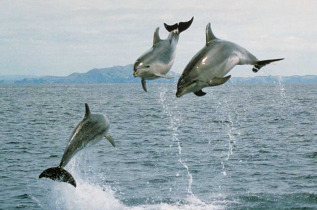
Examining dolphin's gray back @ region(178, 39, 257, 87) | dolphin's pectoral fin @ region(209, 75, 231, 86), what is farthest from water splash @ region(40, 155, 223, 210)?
dolphin's pectoral fin @ region(209, 75, 231, 86)

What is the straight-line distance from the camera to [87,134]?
759cm

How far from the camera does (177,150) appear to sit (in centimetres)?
6812

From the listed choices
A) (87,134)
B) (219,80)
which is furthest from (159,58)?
(87,134)

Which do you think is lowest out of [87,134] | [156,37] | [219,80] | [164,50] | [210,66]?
[87,134]

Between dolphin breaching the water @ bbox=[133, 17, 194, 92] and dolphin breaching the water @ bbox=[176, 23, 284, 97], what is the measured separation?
0.77 feet

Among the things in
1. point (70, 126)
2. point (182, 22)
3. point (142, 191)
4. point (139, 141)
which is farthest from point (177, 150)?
point (182, 22)

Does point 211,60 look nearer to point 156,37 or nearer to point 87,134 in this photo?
point 156,37

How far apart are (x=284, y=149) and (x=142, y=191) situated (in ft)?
102

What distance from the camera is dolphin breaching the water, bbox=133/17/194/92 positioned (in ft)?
14.6

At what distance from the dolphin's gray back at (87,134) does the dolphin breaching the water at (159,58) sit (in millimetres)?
2780

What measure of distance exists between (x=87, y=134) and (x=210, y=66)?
12.1 feet

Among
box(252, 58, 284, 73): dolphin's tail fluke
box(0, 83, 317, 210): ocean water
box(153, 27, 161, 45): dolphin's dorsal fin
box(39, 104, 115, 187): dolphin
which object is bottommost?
box(0, 83, 317, 210): ocean water

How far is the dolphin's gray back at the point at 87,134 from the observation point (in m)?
7.40

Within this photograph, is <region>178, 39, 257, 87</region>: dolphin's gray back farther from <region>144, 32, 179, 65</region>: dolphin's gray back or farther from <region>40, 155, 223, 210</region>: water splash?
<region>40, 155, 223, 210</region>: water splash
